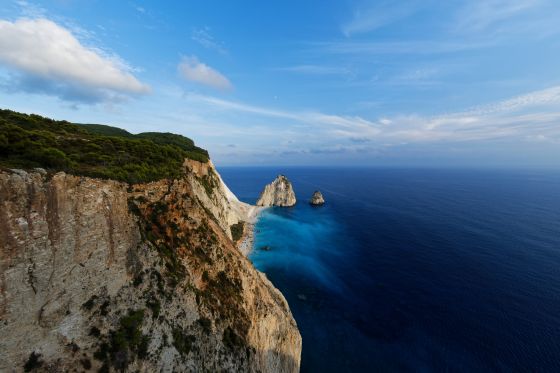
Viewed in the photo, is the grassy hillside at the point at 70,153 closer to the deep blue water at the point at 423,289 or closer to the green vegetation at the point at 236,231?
the deep blue water at the point at 423,289

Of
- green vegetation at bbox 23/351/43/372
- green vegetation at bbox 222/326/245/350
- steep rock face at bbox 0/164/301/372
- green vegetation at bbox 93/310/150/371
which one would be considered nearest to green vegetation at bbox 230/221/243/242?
steep rock face at bbox 0/164/301/372

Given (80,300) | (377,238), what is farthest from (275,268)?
(80,300)

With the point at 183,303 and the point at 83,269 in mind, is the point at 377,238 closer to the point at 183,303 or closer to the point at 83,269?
the point at 183,303

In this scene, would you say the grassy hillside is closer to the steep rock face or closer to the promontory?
the promontory

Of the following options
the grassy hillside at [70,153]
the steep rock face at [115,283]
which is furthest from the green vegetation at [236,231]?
the steep rock face at [115,283]

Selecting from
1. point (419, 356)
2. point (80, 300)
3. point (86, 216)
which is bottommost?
point (419, 356)

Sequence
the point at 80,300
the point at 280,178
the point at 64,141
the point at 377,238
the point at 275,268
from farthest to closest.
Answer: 1. the point at 280,178
2. the point at 377,238
3. the point at 275,268
4. the point at 64,141
5. the point at 80,300
